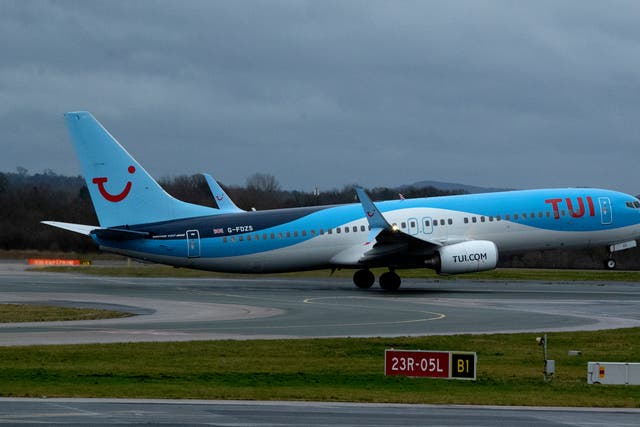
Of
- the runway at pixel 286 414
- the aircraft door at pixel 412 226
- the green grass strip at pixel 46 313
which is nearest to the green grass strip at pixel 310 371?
the runway at pixel 286 414

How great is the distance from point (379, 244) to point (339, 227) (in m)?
2.46

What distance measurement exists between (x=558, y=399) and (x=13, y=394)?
35.0 ft

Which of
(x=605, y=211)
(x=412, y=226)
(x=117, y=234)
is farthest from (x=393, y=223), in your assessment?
(x=117, y=234)

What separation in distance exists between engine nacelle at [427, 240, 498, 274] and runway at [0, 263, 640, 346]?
130cm

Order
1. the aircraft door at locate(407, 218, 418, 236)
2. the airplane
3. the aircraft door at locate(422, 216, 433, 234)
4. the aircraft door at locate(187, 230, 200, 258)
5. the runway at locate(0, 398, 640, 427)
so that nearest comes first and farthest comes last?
the runway at locate(0, 398, 640, 427)
the airplane
the aircraft door at locate(187, 230, 200, 258)
the aircraft door at locate(407, 218, 418, 236)
the aircraft door at locate(422, 216, 433, 234)

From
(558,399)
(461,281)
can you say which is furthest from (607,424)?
(461,281)

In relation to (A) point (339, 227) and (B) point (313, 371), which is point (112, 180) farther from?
(B) point (313, 371)

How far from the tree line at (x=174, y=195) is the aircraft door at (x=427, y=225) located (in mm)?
30324

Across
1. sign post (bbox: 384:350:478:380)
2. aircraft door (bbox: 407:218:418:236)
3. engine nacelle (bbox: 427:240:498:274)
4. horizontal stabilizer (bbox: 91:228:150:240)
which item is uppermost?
aircraft door (bbox: 407:218:418:236)

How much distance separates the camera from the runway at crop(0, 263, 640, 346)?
116 ft

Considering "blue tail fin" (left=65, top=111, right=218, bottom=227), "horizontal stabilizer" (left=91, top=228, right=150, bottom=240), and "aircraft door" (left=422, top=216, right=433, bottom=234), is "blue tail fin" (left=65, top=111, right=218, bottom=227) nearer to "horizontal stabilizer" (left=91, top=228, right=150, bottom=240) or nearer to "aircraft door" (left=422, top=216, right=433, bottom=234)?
"horizontal stabilizer" (left=91, top=228, right=150, bottom=240)

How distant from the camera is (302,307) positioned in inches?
1741

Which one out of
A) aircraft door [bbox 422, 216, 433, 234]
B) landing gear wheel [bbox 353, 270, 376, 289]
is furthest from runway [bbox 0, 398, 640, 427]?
landing gear wheel [bbox 353, 270, 376, 289]

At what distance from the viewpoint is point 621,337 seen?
34688mm
